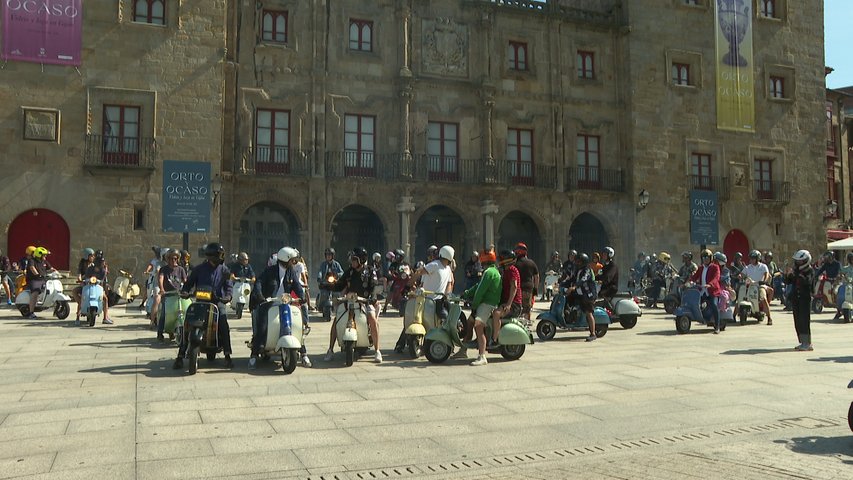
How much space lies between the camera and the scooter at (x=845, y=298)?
631 inches

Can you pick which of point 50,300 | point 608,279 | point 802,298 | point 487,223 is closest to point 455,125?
point 487,223

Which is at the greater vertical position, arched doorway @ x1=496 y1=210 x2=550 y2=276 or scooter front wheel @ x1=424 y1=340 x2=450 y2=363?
arched doorway @ x1=496 y1=210 x2=550 y2=276

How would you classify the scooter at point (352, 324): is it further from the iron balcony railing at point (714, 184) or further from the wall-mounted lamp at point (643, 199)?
the iron balcony railing at point (714, 184)

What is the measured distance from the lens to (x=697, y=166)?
2905 centimetres

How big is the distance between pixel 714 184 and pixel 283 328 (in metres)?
25.3

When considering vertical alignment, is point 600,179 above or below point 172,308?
above

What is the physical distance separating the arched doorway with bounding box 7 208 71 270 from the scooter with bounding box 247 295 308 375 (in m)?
14.8

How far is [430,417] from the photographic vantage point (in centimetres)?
598

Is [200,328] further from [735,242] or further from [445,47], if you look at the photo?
[735,242]

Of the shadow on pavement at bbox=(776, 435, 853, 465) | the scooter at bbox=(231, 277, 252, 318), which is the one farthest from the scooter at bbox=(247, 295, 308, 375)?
the scooter at bbox=(231, 277, 252, 318)

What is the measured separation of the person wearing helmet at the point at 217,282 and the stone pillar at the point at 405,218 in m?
15.6

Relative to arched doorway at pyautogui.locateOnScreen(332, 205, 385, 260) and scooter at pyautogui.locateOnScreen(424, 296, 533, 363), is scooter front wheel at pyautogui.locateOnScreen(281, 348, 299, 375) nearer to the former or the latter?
scooter at pyautogui.locateOnScreen(424, 296, 533, 363)

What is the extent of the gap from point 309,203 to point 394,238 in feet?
10.8

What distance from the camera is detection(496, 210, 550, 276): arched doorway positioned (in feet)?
91.0
